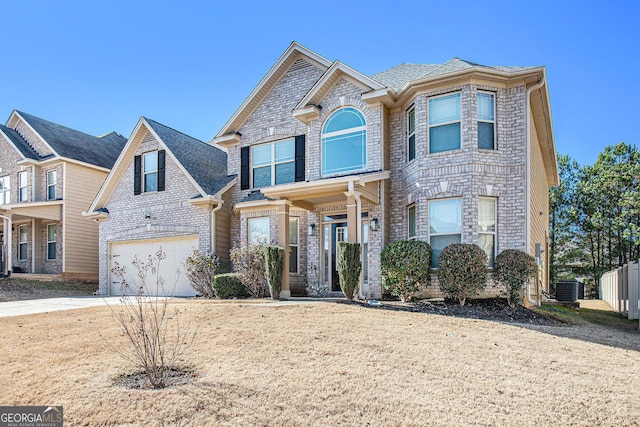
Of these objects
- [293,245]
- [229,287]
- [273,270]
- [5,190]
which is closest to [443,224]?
[273,270]

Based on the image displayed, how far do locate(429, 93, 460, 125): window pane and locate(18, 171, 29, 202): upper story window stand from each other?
1980cm

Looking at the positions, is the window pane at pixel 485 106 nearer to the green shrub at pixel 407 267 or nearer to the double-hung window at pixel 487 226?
the double-hung window at pixel 487 226

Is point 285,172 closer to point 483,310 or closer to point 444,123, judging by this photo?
point 444,123

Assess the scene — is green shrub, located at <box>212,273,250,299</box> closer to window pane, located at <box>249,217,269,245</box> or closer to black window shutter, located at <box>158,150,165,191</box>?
Answer: window pane, located at <box>249,217,269,245</box>

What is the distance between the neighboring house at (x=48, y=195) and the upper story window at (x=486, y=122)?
1786 cm

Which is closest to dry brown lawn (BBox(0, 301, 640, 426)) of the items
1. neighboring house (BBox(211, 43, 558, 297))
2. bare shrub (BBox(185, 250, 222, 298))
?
neighboring house (BBox(211, 43, 558, 297))

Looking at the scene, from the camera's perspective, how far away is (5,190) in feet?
76.1

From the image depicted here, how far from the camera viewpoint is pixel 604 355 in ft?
21.6

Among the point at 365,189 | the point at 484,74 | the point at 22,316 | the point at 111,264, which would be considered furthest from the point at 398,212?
the point at 111,264

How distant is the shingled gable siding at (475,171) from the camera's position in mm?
11523

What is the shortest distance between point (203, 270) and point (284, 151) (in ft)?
15.4

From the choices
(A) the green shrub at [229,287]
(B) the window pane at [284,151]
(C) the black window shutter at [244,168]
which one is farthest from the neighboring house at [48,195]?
(B) the window pane at [284,151]

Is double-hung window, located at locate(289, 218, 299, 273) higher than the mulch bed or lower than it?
higher

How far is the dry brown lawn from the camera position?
427 centimetres
